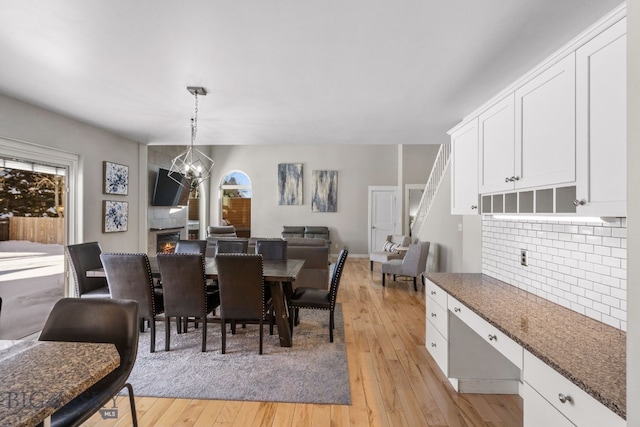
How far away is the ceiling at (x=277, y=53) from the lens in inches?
66.5

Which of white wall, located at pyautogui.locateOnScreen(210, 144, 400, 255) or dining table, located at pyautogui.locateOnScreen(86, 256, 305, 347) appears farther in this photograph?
white wall, located at pyautogui.locateOnScreen(210, 144, 400, 255)

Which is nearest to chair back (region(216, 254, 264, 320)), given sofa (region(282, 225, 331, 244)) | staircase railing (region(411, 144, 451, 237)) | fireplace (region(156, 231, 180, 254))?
staircase railing (region(411, 144, 451, 237))

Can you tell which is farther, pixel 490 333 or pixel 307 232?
pixel 307 232

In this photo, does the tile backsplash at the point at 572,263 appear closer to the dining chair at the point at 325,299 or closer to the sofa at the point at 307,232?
the dining chair at the point at 325,299

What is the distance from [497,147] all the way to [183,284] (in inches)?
109

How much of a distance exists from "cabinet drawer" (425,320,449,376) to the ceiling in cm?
202

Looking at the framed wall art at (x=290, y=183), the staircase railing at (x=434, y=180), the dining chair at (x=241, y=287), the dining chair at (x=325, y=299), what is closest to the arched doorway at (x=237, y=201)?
the framed wall art at (x=290, y=183)

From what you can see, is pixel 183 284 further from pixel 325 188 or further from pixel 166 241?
pixel 325 188

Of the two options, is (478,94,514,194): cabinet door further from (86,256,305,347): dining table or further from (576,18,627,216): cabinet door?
(86,256,305,347): dining table

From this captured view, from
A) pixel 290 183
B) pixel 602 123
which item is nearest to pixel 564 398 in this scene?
pixel 602 123

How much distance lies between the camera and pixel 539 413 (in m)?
1.34

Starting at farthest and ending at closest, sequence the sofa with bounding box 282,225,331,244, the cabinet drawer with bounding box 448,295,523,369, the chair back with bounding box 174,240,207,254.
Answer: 1. the sofa with bounding box 282,225,331,244
2. the chair back with bounding box 174,240,207,254
3. the cabinet drawer with bounding box 448,295,523,369

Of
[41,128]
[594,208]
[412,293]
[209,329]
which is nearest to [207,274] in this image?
[209,329]

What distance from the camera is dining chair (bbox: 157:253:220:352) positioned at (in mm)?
2928
